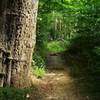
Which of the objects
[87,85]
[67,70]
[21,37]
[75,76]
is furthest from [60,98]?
[67,70]

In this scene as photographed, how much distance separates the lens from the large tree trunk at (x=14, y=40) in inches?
320

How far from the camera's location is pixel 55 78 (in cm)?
1045

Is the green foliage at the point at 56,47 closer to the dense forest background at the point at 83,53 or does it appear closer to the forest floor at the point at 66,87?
the dense forest background at the point at 83,53

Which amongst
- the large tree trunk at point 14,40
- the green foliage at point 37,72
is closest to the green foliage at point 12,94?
the large tree trunk at point 14,40

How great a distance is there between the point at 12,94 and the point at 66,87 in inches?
92.6

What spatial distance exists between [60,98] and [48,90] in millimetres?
816

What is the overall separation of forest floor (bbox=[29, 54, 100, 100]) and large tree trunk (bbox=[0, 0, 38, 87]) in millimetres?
712

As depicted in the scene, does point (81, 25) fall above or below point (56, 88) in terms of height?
above

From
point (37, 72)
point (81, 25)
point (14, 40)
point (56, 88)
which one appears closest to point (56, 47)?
point (81, 25)

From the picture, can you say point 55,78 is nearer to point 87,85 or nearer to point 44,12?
point 87,85

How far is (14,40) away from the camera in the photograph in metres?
8.20

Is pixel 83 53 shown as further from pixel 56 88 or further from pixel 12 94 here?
pixel 12 94

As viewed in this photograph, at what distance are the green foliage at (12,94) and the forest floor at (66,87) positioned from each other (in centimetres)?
36

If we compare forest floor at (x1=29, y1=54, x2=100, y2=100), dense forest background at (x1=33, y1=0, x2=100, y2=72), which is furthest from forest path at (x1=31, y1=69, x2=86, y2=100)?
dense forest background at (x1=33, y1=0, x2=100, y2=72)
